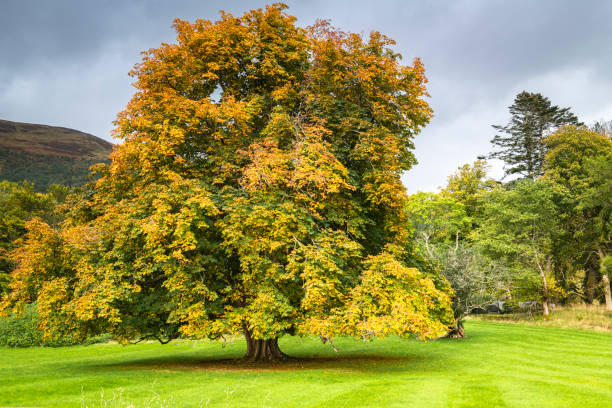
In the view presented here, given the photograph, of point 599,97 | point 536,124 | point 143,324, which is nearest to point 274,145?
point 143,324

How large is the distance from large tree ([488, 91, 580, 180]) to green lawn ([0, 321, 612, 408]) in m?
33.1

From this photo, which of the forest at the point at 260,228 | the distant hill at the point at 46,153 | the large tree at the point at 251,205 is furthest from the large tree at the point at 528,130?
the distant hill at the point at 46,153

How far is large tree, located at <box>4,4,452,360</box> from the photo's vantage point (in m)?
12.1

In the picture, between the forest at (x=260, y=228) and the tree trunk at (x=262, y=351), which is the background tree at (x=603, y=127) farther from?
the tree trunk at (x=262, y=351)

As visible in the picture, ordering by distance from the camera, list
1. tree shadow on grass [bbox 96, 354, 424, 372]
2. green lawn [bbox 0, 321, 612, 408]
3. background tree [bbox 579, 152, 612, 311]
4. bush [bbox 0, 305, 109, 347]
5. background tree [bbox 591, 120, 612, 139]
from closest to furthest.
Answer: green lawn [bbox 0, 321, 612, 408] < tree shadow on grass [bbox 96, 354, 424, 372] < bush [bbox 0, 305, 109, 347] < background tree [bbox 579, 152, 612, 311] < background tree [bbox 591, 120, 612, 139]

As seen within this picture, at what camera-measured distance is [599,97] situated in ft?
118

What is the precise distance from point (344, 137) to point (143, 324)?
10600mm

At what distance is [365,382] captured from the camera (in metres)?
11.2

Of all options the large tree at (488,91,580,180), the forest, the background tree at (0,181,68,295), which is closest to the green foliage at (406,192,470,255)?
the large tree at (488,91,580,180)

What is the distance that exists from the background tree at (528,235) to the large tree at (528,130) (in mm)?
14356

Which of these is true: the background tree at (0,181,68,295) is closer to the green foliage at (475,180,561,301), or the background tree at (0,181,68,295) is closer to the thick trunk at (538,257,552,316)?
the green foliage at (475,180,561,301)

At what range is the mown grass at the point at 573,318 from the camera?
28.3 meters

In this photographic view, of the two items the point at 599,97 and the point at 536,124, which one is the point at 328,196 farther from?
the point at 536,124

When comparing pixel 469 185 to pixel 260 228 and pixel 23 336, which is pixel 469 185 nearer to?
pixel 260 228
